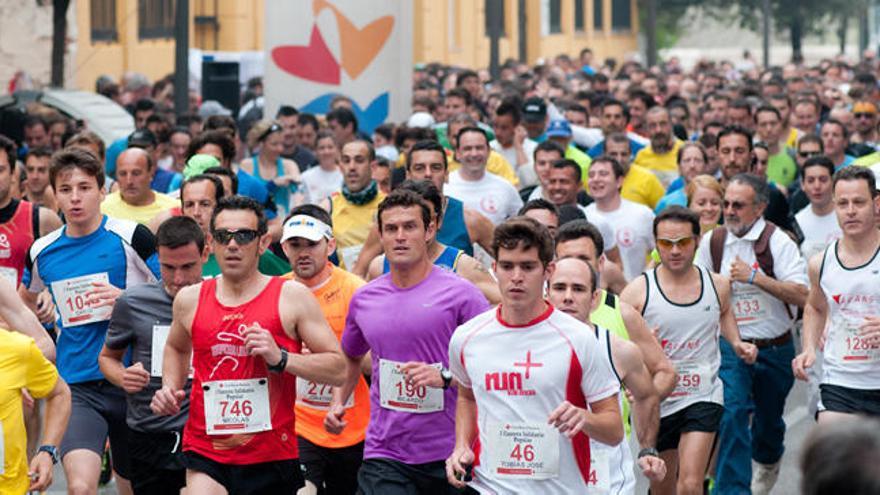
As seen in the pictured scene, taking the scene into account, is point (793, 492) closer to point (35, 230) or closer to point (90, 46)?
point (35, 230)

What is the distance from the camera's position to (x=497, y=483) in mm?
6234

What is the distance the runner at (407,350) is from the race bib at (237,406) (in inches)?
18.9

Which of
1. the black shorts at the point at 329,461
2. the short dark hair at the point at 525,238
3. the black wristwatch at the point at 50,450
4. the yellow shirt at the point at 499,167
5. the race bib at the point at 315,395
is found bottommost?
the black shorts at the point at 329,461

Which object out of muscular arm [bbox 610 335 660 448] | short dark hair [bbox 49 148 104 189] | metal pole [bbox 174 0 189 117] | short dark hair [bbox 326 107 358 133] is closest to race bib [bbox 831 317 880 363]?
muscular arm [bbox 610 335 660 448]

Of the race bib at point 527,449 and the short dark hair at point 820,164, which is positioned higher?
the short dark hair at point 820,164

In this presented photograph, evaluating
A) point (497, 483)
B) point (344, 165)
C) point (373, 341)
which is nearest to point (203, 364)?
point (373, 341)

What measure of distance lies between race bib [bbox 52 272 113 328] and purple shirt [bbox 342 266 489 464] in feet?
5.17

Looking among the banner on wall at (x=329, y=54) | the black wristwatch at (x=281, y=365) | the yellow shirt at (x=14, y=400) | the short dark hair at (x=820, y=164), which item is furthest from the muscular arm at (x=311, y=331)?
the banner on wall at (x=329, y=54)

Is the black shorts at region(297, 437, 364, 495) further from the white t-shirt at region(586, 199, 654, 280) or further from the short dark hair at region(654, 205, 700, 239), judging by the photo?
the white t-shirt at region(586, 199, 654, 280)

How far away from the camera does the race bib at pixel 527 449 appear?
6102mm

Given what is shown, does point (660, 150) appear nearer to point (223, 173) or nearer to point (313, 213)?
point (223, 173)

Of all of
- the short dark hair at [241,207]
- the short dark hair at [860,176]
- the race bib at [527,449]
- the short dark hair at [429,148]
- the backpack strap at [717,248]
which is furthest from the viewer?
the short dark hair at [429,148]

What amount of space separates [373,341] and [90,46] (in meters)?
26.2

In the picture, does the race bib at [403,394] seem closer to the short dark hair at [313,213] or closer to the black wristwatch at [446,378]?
the black wristwatch at [446,378]
